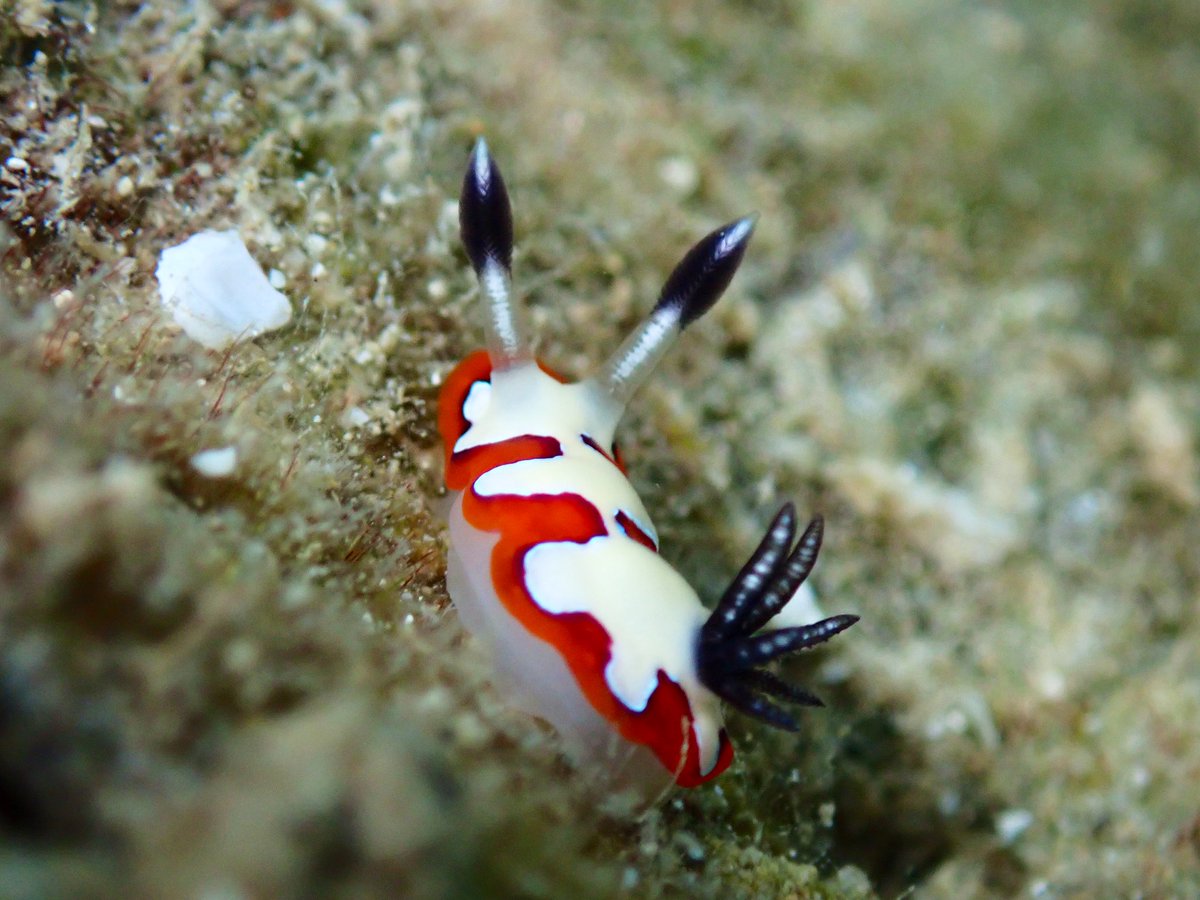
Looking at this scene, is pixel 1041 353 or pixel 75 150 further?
pixel 1041 353

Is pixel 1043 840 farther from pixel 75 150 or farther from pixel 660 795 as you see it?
pixel 75 150

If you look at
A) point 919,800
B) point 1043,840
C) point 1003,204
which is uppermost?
point 1003,204

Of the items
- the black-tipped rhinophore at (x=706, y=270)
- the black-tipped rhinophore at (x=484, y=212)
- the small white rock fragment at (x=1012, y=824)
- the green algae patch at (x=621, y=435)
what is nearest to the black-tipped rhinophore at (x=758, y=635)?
the green algae patch at (x=621, y=435)

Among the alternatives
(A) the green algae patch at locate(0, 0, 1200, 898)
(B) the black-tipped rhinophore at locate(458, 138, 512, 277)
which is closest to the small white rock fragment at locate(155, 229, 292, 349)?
(A) the green algae patch at locate(0, 0, 1200, 898)

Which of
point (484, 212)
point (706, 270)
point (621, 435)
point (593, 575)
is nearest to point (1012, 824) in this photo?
point (621, 435)

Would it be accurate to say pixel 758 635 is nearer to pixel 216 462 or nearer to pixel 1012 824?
pixel 216 462

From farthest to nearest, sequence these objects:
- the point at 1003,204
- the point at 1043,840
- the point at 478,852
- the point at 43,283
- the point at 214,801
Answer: the point at 1003,204
the point at 1043,840
the point at 43,283
the point at 478,852
the point at 214,801

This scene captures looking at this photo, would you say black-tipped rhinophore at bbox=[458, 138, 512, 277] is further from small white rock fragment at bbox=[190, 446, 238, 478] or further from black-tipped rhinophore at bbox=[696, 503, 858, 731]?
black-tipped rhinophore at bbox=[696, 503, 858, 731]

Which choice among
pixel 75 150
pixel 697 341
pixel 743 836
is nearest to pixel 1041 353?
pixel 697 341
